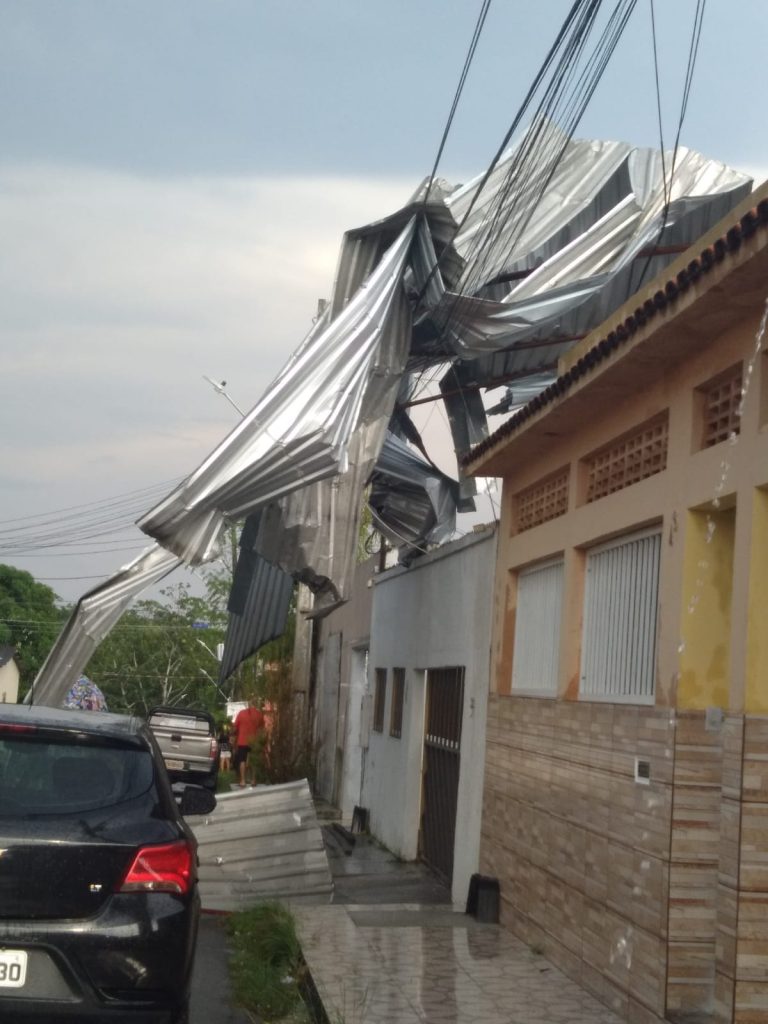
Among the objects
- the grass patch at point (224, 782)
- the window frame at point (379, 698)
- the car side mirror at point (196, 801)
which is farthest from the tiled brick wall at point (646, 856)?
the grass patch at point (224, 782)

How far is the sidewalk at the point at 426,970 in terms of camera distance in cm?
779

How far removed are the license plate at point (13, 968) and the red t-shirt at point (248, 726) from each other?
17886 mm

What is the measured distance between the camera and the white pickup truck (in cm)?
2761

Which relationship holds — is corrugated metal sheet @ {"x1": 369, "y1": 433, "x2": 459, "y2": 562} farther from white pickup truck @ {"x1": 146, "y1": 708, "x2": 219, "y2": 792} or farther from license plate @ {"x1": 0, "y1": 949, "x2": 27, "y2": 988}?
white pickup truck @ {"x1": 146, "y1": 708, "x2": 219, "y2": 792}

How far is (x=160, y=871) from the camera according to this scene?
5.61 m

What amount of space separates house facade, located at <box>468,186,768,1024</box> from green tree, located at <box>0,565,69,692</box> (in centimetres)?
6711

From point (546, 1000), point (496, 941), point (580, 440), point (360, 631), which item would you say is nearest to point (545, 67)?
point (580, 440)

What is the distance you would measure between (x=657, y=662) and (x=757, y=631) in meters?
1.32

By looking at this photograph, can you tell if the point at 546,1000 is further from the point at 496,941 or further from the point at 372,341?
the point at 372,341

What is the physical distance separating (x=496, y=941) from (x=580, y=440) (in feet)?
12.5

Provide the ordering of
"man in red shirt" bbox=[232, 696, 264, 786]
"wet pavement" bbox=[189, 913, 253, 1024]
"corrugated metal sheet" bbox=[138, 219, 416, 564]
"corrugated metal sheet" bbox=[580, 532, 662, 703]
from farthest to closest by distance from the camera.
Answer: "man in red shirt" bbox=[232, 696, 264, 786] → "corrugated metal sheet" bbox=[138, 219, 416, 564] → "corrugated metal sheet" bbox=[580, 532, 662, 703] → "wet pavement" bbox=[189, 913, 253, 1024]

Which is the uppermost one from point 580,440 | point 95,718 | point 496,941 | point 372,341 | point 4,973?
point 372,341

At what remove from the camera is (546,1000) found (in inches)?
324

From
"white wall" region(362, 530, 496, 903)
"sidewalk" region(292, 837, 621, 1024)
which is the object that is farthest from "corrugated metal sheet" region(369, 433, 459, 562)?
"sidewalk" region(292, 837, 621, 1024)
